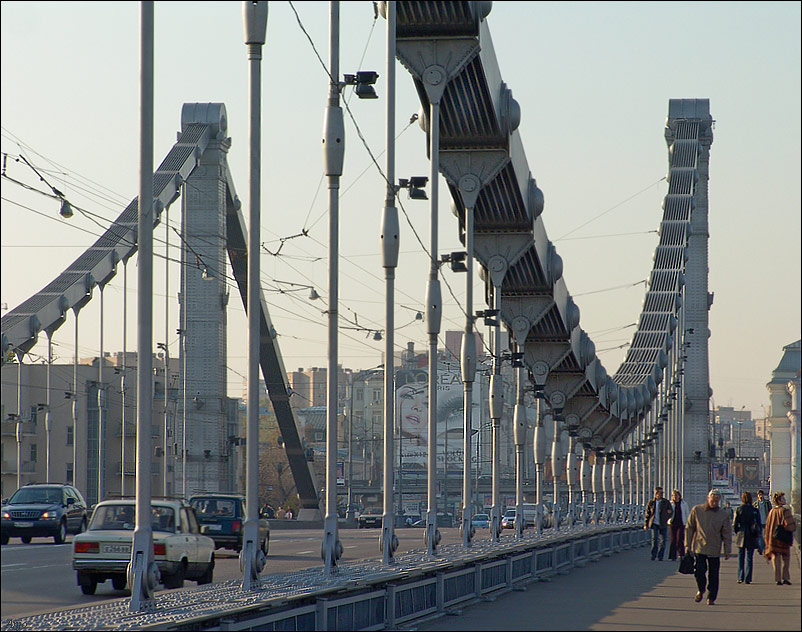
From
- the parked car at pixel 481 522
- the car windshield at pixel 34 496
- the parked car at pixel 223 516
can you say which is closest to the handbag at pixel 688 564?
the parked car at pixel 223 516

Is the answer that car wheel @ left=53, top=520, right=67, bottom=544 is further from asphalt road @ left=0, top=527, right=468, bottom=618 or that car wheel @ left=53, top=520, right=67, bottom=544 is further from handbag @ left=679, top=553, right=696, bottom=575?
handbag @ left=679, top=553, right=696, bottom=575

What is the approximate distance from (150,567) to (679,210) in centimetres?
8549

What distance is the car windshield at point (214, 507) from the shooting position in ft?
105

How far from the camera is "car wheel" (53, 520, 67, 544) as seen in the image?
124 ft

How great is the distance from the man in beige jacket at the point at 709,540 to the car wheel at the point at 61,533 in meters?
22.7

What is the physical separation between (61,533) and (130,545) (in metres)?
18.3

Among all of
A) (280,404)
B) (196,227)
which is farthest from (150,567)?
(280,404)

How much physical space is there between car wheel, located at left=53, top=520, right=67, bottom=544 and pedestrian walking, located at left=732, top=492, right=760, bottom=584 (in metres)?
19.2

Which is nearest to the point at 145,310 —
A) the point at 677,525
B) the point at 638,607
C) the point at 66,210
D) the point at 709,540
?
the point at 638,607

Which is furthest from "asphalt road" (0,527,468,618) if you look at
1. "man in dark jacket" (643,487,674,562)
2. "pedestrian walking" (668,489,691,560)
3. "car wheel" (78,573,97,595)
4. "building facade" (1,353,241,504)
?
"building facade" (1,353,241,504)

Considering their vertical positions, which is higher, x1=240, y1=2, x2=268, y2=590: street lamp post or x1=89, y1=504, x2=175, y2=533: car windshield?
x1=240, y1=2, x2=268, y2=590: street lamp post

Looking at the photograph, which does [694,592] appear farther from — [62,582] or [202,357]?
[202,357]

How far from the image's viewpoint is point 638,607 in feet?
52.4

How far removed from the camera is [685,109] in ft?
347
